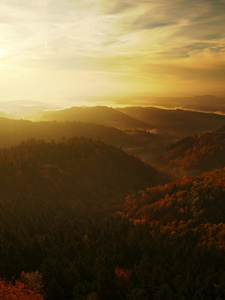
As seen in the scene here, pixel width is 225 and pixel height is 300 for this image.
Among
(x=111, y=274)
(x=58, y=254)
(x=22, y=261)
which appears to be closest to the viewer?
(x=111, y=274)

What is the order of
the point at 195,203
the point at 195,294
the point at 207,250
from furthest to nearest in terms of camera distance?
the point at 195,203 < the point at 207,250 < the point at 195,294

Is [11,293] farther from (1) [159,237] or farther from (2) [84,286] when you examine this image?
(1) [159,237]

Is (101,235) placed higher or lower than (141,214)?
higher

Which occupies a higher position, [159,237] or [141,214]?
[159,237]

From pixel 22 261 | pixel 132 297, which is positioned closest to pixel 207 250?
pixel 132 297

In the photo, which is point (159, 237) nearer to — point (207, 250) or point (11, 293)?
point (207, 250)

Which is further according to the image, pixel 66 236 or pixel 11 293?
pixel 66 236

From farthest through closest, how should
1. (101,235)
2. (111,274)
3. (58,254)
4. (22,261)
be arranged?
(101,235), (58,254), (22,261), (111,274)

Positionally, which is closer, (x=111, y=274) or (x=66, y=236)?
(x=111, y=274)

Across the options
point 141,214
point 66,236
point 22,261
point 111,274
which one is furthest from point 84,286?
point 141,214
